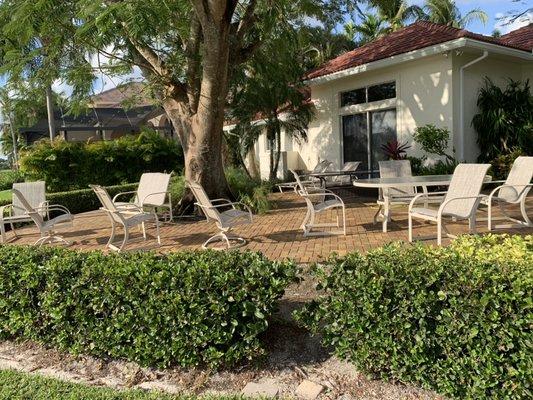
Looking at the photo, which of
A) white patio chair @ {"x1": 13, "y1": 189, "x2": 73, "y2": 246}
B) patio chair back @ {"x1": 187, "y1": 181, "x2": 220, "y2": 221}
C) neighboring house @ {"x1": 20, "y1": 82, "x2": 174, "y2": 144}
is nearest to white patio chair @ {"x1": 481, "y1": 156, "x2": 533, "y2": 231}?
patio chair back @ {"x1": 187, "y1": 181, "x2": 220, "y2": 221}

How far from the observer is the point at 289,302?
4.23 metres

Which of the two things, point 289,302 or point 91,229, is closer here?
point 289,302

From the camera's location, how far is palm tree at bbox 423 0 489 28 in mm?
32594

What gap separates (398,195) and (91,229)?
587 centimetres

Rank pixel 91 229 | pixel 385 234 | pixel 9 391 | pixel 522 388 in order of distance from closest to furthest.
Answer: pixel 522 388 → pixel 9 391 → pixel 385 234 → pixel 91 229

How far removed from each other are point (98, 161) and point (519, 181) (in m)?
12.9

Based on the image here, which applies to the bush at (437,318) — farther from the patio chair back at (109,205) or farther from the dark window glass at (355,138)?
the dark window glass at (355,138)

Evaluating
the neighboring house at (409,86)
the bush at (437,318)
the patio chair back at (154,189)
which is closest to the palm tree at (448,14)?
the neighboring house at (409,86)

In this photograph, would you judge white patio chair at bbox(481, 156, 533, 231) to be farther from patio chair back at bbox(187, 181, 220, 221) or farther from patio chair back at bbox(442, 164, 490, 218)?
patio chair back at bbox(187, 181, 220, 221)

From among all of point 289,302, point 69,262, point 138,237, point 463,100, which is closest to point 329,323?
point 289,302

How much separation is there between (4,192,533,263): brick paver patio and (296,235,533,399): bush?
1.91 m

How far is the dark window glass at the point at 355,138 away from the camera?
14.0m

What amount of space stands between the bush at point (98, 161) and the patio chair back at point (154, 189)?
23.2ft

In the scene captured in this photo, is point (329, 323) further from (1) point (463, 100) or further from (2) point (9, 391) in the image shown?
(1) point (463, 100)
